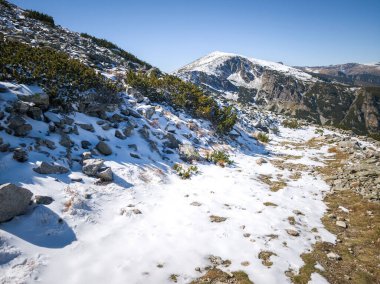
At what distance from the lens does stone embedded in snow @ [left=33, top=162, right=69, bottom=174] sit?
9.61 m

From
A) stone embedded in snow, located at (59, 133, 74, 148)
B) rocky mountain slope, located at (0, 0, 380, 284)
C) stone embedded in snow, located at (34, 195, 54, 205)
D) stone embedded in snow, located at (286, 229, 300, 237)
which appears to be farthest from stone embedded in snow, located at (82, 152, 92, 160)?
stone embedded in snow, located at (286, 229, 300, 237)

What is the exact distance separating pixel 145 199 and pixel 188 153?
21.0 ft

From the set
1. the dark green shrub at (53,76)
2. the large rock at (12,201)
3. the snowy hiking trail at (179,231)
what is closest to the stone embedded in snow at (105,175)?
the snowy hiking trail at (179,231)

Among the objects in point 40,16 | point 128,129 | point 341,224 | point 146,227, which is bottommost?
point 341,224

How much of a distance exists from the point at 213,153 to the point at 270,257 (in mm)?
10599

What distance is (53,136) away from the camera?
468 inches

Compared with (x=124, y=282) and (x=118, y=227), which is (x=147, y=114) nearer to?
(x=118, y=227)

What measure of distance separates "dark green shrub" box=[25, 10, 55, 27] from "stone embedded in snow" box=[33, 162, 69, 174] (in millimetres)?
28697

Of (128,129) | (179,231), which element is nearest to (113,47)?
(128,129)

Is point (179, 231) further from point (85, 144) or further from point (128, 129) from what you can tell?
point (128, 129)

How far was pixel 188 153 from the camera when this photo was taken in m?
16.4

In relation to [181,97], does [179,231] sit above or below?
below

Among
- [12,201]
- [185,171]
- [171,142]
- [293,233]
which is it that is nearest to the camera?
[12,201]

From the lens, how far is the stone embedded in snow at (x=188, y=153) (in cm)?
1611
